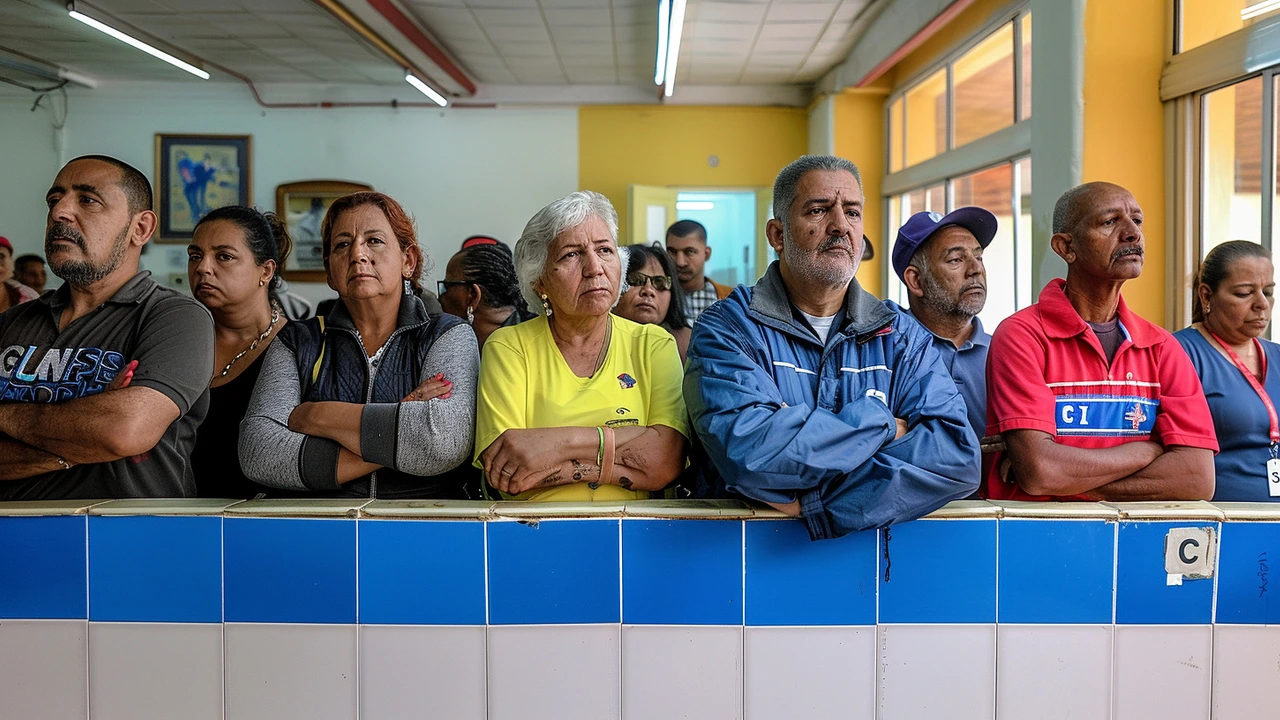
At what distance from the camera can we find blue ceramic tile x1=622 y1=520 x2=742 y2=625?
1.38m

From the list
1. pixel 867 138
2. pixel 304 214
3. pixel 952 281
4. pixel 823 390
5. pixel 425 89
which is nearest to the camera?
pixel 823 390

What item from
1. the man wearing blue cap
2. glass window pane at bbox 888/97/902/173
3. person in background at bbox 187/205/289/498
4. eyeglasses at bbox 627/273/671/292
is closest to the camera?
person in background at bbox 187/205/289/498

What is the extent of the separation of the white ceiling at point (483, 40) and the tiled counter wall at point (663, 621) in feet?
19.4

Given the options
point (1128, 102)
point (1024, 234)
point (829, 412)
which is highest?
point (1128, 102)

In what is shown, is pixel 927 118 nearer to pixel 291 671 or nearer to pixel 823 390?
pixel 823 390

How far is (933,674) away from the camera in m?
1.38

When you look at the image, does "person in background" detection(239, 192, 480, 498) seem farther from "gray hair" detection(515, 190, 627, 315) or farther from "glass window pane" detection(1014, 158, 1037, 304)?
"glass window pane" detection(1014, 158, 1037, 304)

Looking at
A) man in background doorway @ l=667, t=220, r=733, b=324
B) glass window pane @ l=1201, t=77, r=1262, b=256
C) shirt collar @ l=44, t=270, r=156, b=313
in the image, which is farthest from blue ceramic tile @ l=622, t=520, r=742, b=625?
glass window pane @ l=1201, t=77, r=1262, b=256

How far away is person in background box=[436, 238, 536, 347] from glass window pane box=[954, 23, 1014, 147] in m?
4.32

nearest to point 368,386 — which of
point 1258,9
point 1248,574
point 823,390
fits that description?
point 823,390

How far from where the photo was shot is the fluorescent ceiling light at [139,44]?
664 centimetres

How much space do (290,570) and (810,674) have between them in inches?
34.6

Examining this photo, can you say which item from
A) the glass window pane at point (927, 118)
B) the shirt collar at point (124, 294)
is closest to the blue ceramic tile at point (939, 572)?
the shirt collar at point (124, 294)

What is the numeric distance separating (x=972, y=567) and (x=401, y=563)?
0.95 metres
